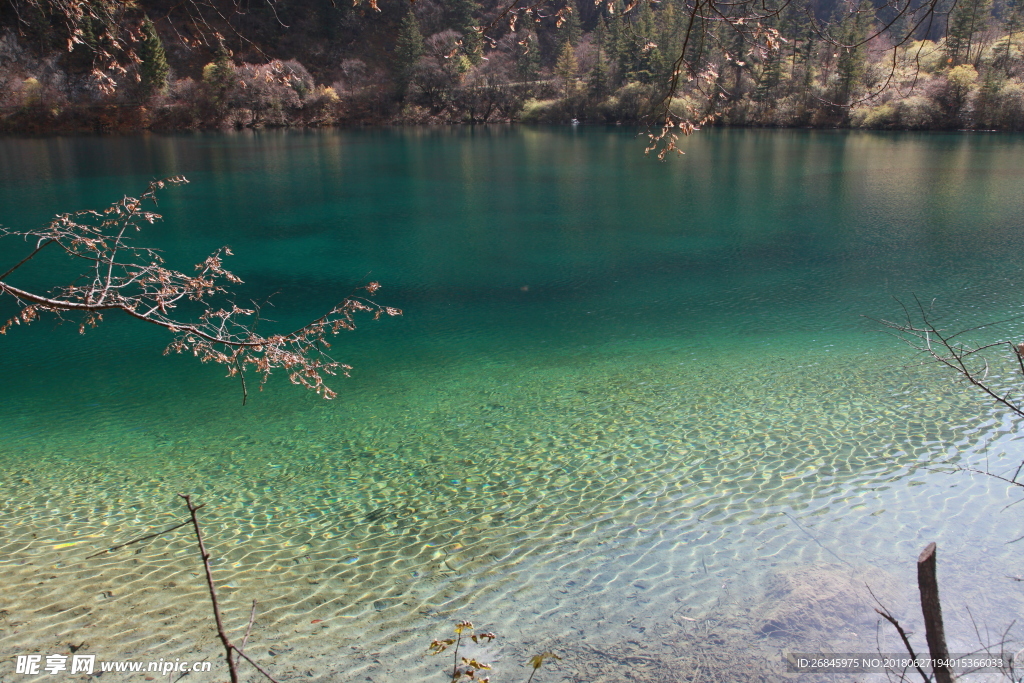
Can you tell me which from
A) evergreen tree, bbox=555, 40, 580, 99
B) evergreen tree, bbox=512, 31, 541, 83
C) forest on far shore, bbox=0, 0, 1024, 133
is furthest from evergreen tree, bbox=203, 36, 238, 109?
evergreen tree, bbox=555, 40, 580, 99

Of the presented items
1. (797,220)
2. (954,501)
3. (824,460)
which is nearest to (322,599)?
(824,460)

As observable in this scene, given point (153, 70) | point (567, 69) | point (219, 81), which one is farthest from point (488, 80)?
point (153, 70)

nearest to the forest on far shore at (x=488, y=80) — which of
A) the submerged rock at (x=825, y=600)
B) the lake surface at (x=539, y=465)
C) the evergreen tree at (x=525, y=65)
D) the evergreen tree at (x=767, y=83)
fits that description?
the evergreen tree at (x=767, y=83)

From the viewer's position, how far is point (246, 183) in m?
27.7

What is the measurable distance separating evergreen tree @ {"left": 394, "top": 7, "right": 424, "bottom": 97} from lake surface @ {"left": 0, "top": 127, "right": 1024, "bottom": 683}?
55.0 m

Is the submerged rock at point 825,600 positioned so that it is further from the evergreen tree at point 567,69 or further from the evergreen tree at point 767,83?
the evergreen tree at point 567,69

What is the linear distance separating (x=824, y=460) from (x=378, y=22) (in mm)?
84202

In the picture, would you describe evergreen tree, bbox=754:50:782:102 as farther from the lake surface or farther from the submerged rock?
the submerged rock

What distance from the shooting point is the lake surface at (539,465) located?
4.68 metres

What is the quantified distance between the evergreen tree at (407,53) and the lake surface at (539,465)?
180 ft

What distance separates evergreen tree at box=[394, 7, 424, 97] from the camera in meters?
66.7

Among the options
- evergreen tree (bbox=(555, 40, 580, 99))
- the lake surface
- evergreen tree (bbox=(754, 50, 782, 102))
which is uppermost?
evergreen tree (bbox=(555, 40, 580, 99))

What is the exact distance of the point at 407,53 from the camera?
221 ft

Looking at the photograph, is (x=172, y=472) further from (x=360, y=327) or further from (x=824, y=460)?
(x=824, y=460)
